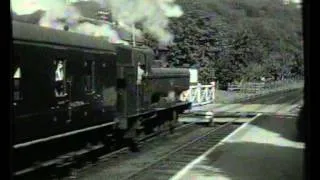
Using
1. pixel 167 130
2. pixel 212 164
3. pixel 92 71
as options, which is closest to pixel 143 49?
pixel 167 130

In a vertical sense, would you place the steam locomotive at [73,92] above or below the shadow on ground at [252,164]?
above

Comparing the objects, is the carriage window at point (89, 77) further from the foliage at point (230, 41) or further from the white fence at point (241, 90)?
the white fence at point (241, 90)

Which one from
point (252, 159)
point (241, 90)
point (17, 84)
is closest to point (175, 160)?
point (252, 159)

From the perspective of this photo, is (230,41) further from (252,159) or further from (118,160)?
(252,159)

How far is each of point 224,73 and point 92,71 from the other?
91.4ft

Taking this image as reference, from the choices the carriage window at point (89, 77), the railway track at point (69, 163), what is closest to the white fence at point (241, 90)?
the railway track at point (69, 163)

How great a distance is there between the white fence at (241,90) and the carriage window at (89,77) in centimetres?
1163

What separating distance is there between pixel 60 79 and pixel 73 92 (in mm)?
661

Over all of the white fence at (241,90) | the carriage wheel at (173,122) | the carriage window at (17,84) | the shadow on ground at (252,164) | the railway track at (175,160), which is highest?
the carriage window at (17,84)

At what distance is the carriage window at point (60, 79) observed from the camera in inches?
393

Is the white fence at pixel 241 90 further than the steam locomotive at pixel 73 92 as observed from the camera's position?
Yes

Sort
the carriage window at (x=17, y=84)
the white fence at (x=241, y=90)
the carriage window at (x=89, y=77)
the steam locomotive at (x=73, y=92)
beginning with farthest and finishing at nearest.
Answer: the white fence at (x=241, y=90), the carriage window at (x=89, y=77), the steam locomotive at (x=73, y=92), the carriage window at (x=17, y=84)

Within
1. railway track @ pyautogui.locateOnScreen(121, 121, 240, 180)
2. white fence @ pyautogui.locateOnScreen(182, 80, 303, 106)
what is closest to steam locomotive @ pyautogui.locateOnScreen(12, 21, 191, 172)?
railway track @ pyautogui.locateOnScreen(121, 121, 240, 180)

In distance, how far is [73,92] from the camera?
35.4ft
